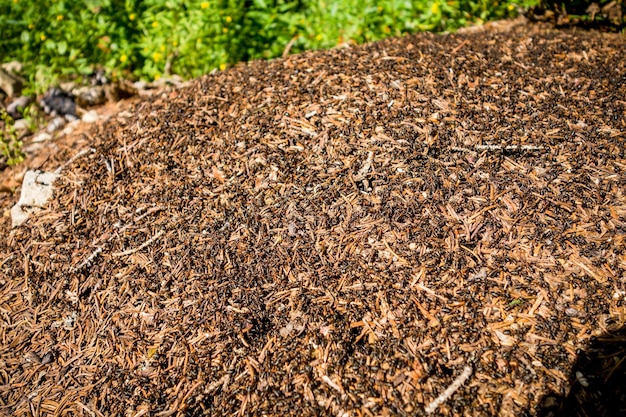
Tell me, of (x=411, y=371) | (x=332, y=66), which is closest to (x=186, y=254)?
(x=411, y=371)

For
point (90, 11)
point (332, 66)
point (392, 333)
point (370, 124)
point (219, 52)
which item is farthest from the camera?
point (90, 11)

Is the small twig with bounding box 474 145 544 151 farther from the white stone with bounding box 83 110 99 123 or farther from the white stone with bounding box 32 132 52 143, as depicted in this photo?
the white stone with bounding box 32 132 52 143

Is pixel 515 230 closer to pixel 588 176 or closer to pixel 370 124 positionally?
pixel 588 176

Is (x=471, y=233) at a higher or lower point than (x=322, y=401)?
higher

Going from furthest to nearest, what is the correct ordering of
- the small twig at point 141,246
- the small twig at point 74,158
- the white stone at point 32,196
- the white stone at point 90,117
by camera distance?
the white stone at point 90,117 → the small twig at point 74,158 → the white stone at point 32,196 → the small twig at point 141,246

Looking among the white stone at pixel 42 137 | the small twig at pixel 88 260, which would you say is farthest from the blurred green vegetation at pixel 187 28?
the small twig at pixel 88 260

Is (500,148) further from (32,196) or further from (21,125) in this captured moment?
(21,125)

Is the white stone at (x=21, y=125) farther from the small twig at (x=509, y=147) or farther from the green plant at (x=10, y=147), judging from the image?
the small twig at (x=509, y=147)
